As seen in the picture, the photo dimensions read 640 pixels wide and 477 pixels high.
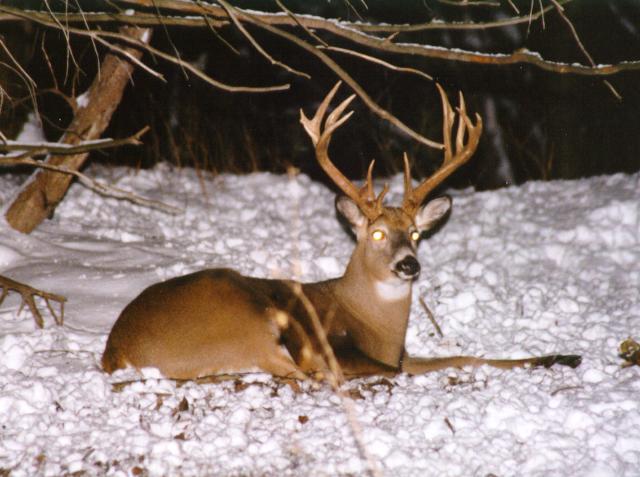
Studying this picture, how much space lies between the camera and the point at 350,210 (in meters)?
5.92

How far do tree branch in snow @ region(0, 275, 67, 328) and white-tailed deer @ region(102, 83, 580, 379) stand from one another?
760 millimetres

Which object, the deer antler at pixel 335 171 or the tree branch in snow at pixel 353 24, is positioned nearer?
the tree branch in snow at pixel 353 24

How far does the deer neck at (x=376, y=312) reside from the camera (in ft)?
18.2

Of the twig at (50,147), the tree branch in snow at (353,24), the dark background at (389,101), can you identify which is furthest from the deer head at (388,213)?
the dark background at (389,101)

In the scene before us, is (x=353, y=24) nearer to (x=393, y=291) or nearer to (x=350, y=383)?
(x=393, y=291)

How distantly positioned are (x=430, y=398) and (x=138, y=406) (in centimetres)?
163

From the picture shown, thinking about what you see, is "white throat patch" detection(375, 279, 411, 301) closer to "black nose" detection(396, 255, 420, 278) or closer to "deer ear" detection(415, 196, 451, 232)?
"black nose" detection(396, 255, 420, 278)

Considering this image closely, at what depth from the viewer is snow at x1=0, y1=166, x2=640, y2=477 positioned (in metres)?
3.79

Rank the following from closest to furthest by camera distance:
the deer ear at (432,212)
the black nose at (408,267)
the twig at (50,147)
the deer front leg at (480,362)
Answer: the twig at (50,147), the deer front leg at (480,362), the black nose at (408,267), the deer ear at (432,212)

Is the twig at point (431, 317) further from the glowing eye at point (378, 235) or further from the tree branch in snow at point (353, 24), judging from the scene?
the tree branch in snow at point (353, 24)

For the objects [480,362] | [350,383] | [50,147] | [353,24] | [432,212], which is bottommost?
[350,383]

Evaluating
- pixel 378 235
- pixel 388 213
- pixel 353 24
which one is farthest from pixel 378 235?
pixel 353 24

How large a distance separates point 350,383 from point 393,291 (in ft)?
3.19

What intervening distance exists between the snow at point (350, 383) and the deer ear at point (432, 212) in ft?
2.17
